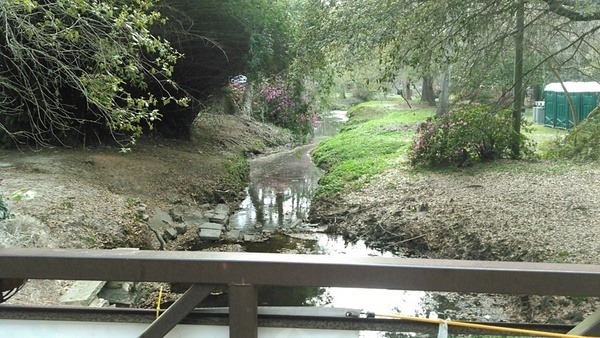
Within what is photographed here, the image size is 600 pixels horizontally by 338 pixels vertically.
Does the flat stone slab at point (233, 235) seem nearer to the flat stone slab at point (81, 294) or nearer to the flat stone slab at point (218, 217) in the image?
the flat stone slab at point (218, 217)

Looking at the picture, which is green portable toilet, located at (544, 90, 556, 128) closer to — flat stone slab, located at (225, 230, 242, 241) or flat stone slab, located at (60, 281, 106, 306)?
flat stone slab, located at (225, 230, 242, 241)

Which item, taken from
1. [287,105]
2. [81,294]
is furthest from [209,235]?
[287,105]

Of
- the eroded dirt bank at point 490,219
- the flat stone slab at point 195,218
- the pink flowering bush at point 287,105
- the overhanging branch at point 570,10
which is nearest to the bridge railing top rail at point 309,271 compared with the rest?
the eroded dirt bank at point 490,219

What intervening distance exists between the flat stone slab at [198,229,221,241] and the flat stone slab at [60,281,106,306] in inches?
146

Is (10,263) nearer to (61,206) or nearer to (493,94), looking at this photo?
(61,206)

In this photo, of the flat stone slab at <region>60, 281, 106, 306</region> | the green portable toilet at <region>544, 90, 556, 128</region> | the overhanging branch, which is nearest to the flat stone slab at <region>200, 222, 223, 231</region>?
the flat stone slab at <region>60, 281, 106, 306</region>

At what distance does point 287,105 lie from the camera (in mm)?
18078

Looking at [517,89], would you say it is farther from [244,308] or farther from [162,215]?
[244,308]

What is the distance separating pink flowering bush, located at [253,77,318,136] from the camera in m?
14.6

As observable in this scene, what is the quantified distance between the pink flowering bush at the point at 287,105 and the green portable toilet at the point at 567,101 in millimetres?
9970

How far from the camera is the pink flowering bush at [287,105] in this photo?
47.8ft

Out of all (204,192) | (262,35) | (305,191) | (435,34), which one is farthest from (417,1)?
(305,191)

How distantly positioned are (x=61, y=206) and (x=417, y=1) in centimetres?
591

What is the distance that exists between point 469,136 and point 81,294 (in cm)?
920
